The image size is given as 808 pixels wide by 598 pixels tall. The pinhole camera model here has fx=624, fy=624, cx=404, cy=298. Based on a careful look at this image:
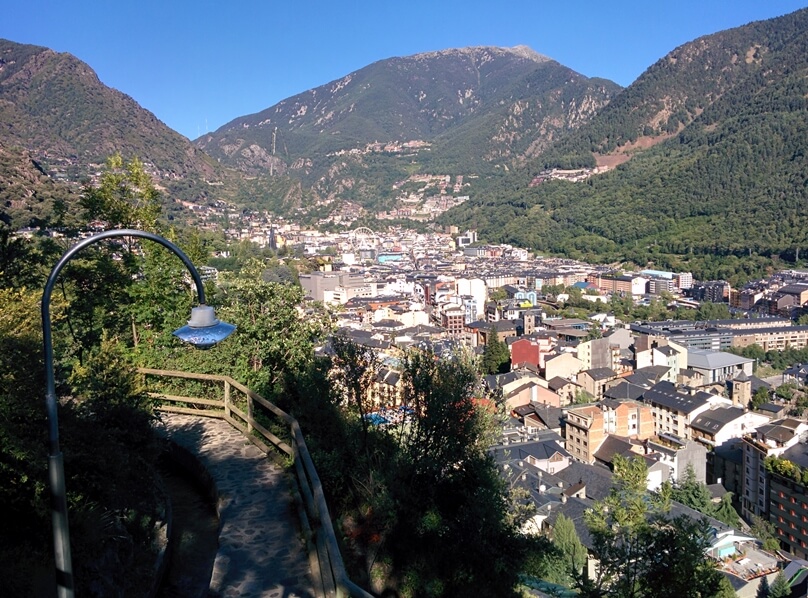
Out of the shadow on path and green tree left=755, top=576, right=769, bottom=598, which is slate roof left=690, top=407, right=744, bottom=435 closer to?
green tree left=755, top=576, right=769, bottom=598

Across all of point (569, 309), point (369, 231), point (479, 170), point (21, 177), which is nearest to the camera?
point (21, 177)

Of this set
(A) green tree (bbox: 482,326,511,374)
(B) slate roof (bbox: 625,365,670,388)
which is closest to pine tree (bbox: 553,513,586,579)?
(B) slate roof (bbox: 625,365,670,388)

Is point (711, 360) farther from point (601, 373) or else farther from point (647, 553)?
point (647, 553)

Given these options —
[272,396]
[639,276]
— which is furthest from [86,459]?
[639,276]

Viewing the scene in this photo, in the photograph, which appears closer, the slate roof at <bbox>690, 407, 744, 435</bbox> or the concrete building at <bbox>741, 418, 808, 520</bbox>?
the concrete building at <bbox>741, 418, 808, 520</bbox>

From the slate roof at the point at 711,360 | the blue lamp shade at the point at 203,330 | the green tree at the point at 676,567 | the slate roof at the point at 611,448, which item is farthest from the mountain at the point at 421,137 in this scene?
the blue lamp shade at the point at 203,330

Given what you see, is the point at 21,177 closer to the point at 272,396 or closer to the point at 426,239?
the point at 272,396

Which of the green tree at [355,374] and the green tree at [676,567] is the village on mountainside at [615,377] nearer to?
the green tree at [355,374]
